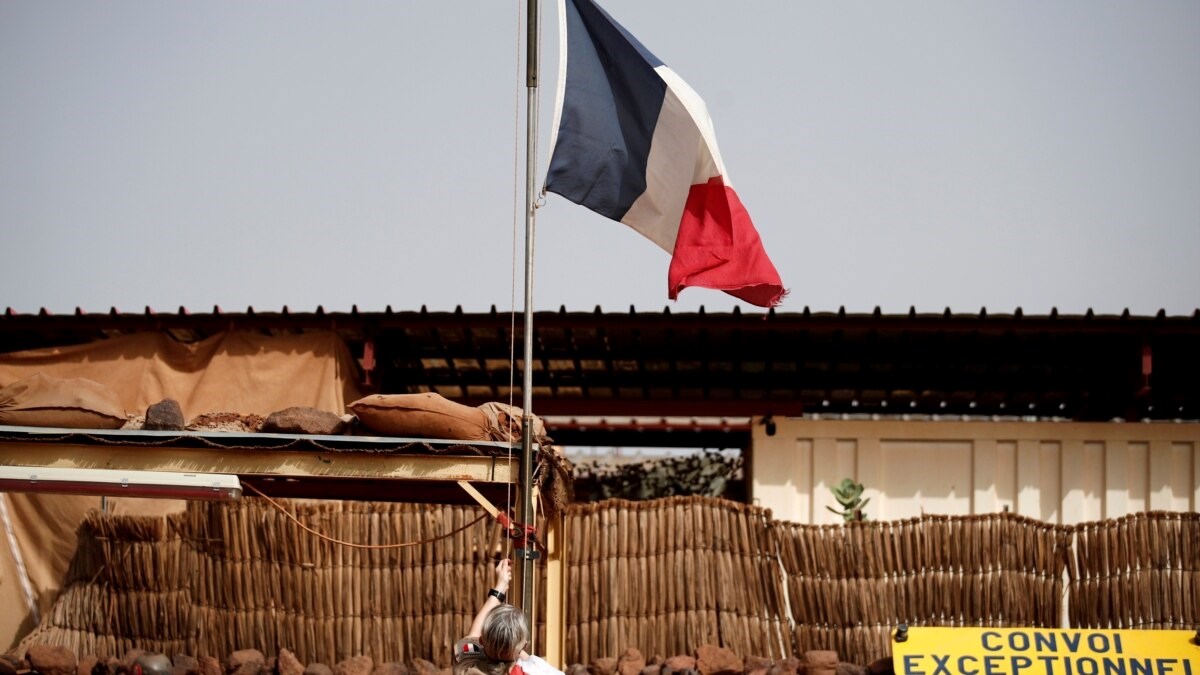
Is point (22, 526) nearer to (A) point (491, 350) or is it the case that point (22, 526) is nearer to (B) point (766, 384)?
(A) point (491, 350)

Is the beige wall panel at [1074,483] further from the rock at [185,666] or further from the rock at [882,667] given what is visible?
the rock at [185,666]

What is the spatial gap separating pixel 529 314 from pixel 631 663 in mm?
3514

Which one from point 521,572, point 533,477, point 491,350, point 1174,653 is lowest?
point 1174,653

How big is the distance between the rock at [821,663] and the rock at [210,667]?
4.30 meters

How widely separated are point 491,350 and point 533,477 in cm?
550

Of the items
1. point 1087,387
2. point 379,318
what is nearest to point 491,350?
point 379,318

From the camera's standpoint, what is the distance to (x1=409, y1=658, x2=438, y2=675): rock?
9.63 m

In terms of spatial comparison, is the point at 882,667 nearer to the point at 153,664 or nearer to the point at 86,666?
the point at 153,664

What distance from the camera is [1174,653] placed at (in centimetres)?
938

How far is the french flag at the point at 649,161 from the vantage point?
7660 millimetres

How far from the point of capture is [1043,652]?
9.39 m

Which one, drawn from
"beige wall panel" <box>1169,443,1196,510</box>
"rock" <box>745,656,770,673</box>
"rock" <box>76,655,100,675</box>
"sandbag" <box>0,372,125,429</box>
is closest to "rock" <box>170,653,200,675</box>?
"rock" <box>76,655,100,675</box>

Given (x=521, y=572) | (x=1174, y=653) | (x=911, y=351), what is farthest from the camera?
(x=911, y=351)

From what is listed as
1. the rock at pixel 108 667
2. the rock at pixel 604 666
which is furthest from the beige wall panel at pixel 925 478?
the rock at pixel 108 667
